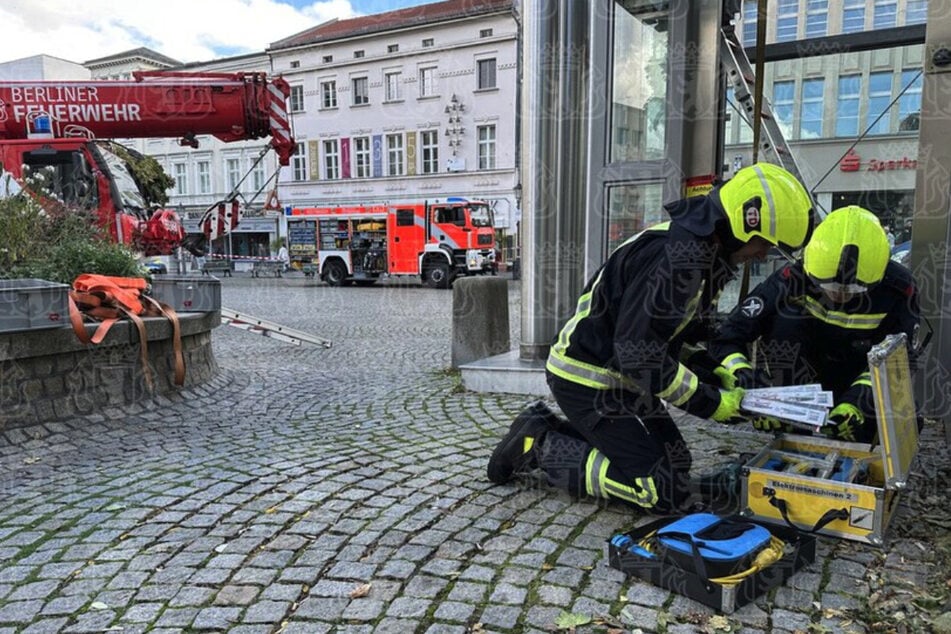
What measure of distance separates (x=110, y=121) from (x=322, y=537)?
7.65 meters

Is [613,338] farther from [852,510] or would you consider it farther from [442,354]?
[442,354]

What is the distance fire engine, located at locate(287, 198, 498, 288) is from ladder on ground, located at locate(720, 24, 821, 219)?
14.8 meters

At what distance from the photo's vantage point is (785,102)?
8.92 m

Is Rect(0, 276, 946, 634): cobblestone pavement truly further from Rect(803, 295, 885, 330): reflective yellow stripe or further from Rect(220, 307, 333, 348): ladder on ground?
Rect(220, 307, 333, 348): ladder on ground

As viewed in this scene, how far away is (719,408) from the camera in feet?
9.16

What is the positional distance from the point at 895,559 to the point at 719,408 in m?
0.87

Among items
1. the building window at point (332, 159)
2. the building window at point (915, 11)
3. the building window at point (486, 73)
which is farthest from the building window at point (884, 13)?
the building window at point (332, 159)

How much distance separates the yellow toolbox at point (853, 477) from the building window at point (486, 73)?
30963 millimetres

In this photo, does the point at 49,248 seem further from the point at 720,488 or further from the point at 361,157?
the point at 361,157

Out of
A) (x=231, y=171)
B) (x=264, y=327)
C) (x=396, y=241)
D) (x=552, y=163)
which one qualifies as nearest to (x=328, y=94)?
(x=231, y=171)

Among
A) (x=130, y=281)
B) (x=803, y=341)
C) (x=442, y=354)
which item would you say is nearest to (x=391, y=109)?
(x=442, y=354)

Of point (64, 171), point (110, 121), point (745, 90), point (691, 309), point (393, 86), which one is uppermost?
point (393, 86)

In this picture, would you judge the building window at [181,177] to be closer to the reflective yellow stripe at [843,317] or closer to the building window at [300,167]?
the building window at [300,167]

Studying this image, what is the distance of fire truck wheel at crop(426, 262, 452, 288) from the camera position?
68.6 ft
